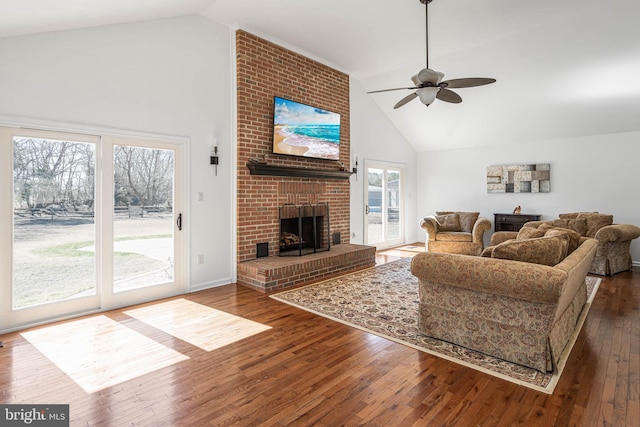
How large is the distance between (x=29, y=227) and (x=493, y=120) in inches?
290

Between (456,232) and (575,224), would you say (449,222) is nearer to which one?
(456,232)

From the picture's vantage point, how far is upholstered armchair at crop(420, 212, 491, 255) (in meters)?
6.31

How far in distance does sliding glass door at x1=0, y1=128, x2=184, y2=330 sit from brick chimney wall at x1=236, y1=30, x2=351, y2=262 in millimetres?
939

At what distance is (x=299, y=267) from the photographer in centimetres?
476

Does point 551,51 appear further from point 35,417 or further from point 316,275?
point 35,417

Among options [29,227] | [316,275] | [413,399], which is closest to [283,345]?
[413,399]

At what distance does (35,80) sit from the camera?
3.15 meters

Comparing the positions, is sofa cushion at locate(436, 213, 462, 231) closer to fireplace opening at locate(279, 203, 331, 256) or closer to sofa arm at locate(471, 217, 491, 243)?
sofa arm at locate(471, 217, 491, 243)

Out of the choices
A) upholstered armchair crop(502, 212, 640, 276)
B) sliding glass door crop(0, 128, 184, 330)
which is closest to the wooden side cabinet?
upholstered armchair crop(502, 212, 640, 276)

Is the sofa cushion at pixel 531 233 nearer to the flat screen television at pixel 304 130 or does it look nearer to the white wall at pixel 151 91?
the flat screen television at pixel 304 130

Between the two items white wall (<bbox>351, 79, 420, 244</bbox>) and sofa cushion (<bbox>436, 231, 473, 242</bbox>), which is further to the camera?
white wall (<bbox>351, 79, 420, 244</bbox>)

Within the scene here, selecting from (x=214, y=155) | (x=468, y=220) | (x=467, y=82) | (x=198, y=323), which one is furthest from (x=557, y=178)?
(x=198, y=323)

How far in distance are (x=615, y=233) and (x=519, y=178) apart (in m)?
2.40

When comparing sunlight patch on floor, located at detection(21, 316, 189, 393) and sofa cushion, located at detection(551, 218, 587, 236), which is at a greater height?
sofa cushion, located at detection(551, 218, 587, 236)
